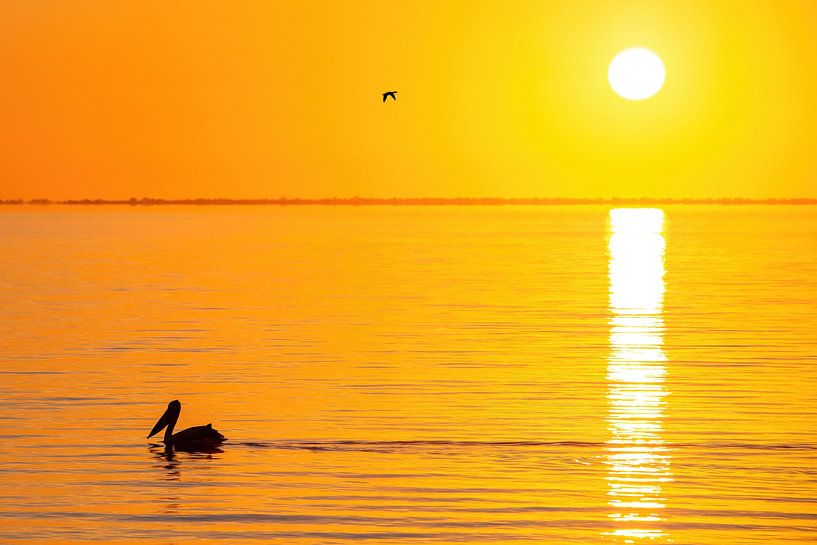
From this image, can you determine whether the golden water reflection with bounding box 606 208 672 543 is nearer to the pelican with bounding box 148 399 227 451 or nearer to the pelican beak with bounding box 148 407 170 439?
the pelican with bounding box 148 399 227 451

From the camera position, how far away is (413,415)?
28.5 m

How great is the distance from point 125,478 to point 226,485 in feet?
5.25

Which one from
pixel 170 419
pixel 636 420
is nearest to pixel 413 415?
pixel 636 420

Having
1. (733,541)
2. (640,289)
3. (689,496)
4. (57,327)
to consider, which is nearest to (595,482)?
(689,496)

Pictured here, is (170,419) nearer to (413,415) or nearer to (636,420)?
(413,415)

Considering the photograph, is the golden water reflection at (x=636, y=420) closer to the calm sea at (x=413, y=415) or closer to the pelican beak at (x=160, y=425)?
the calm sea at (x=413, y=415)

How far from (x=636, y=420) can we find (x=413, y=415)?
403 centimetres

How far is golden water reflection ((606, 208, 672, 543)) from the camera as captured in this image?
20609 mm

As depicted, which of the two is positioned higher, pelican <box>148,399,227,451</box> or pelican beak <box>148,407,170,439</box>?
pelican beak <box>148,407,170,439</box>

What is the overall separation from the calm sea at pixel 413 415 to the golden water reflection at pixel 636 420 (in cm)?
7

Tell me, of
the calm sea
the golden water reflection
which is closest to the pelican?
the calm sea

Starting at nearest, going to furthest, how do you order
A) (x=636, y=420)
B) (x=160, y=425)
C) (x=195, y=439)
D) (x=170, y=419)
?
(x=195, y=439)
(x=170, y=419)
(x=160, y=425)
(x=636, y=420)

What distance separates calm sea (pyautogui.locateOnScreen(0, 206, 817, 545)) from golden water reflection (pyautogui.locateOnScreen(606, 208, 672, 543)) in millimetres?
73

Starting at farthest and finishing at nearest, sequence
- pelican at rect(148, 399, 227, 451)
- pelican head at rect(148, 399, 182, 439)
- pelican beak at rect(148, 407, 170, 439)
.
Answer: pelican beak at rect(148, 407, 170, 439) < pelican head at rect(148, 399, 182, 439) < pelican at rect(148, 399, 227, 451)
